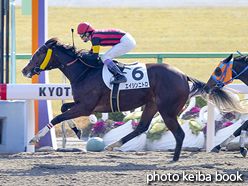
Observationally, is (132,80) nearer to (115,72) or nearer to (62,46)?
(115,72)

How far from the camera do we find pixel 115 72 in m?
5.03

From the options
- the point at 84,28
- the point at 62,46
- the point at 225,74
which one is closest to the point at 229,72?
the point at 225,74

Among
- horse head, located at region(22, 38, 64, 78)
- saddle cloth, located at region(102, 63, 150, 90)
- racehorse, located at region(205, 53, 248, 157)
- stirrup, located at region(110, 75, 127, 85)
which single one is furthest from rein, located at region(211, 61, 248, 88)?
horse head, located at region(22, 38, 64, 78)

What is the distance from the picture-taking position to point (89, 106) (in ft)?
16.5

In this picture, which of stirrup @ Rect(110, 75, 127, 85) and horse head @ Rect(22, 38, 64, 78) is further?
horse head @ Rect(22, 38, 64, 78)

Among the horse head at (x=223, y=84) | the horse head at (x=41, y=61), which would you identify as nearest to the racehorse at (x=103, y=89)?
the horse head at (x=41, y=61)

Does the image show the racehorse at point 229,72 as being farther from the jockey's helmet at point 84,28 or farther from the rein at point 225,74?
the jockey's helmet at point 84,28

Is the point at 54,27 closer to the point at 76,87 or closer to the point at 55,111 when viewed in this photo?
the point at 55,111

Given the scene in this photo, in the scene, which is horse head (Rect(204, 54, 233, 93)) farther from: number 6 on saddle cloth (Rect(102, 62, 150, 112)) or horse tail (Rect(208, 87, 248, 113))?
number 6 on saddle cloth (Rect(102, 62, 150, 112))

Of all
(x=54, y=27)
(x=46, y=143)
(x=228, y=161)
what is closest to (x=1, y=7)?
(x=46, y=143)

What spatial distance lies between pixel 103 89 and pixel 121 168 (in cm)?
114

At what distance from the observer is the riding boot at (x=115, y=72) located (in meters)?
5.02

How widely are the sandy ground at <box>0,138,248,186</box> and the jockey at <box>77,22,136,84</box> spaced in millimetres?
1130

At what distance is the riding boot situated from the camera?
502cm
